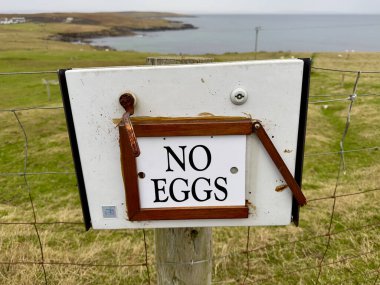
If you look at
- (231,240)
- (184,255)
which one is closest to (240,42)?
(231,240)

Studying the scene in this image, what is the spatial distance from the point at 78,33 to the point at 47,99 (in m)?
70.7

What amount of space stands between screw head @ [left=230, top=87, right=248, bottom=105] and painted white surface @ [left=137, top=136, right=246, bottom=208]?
14cm

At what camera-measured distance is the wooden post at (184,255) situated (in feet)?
5.65

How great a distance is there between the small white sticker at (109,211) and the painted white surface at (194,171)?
140mm

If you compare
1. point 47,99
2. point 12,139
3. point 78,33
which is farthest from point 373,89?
point 78,33

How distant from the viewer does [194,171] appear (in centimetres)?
140

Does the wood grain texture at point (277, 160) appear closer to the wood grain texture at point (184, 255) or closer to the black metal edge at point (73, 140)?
the wood grain texture at point (184, 255)

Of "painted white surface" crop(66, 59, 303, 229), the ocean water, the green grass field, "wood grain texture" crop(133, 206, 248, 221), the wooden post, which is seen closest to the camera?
"painted white surface" crop(66, 59, 303, 229)

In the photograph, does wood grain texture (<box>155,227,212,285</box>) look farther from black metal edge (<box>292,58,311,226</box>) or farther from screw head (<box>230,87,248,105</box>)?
screw head (<box>230,87,248,105</box>)

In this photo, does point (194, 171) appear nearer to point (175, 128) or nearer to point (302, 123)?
point (175, 128)

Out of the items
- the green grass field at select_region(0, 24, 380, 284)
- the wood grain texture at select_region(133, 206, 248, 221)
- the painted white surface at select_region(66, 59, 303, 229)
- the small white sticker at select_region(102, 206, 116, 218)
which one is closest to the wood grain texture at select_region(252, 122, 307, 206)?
the painted white surface at select_region(66, 59, 303, 229)

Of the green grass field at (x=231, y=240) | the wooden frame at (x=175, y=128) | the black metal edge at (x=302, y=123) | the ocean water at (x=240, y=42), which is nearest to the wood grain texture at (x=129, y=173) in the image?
the wooden frame at (x=175, y=128)

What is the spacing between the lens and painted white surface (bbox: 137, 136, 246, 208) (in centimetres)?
136

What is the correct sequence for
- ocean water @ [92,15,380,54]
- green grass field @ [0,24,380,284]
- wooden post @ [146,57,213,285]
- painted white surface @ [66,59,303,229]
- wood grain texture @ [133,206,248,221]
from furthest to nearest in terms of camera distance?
ocean water @ [92,15,380,54]
green grass field @ [0,24,380,284]
wooden post @ [146,57,213,285]
wood grain texture @ [133,206,248,221]
painted white surface @ [66,59,303,229]
